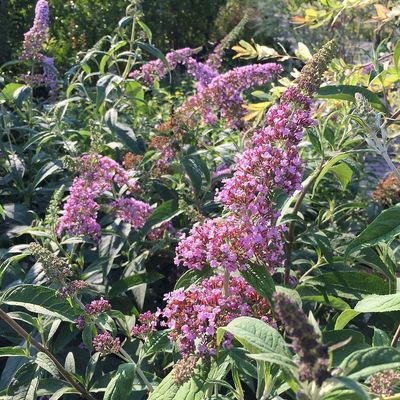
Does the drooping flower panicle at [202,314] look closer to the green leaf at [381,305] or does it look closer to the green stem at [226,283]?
the green stem at [226,283]

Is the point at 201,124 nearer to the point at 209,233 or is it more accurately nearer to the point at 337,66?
the point at 337,66

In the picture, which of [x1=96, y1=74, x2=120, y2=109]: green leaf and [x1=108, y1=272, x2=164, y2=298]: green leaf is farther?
[x1=96, y1=74, x2=120, y2=109]: green leaf

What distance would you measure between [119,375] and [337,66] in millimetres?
1776

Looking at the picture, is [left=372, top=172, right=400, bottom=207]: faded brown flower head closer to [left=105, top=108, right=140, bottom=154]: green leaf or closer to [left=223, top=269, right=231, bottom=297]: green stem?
[left=105, top=108, right=140, bottom=154]: green leaf

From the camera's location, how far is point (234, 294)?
1.71 m

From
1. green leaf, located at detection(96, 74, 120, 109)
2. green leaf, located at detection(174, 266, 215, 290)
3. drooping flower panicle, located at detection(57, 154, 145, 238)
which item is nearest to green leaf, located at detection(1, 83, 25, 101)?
green leaf, located at detection(96, 74, 120, 109)

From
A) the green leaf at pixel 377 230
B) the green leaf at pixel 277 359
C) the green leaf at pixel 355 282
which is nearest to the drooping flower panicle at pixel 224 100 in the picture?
the green leaf at pixel 355 282

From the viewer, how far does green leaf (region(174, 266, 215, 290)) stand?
5.79 ft

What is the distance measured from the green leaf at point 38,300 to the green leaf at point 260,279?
1.91 ft

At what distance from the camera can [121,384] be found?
174 cm

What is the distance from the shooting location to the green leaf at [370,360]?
3.39 ft

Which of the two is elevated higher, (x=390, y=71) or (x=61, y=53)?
(x=390, y=71)

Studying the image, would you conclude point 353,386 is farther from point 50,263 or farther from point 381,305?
point 50,263

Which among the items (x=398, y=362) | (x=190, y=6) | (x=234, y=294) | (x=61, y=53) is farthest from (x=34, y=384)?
(x=190, y=6)
